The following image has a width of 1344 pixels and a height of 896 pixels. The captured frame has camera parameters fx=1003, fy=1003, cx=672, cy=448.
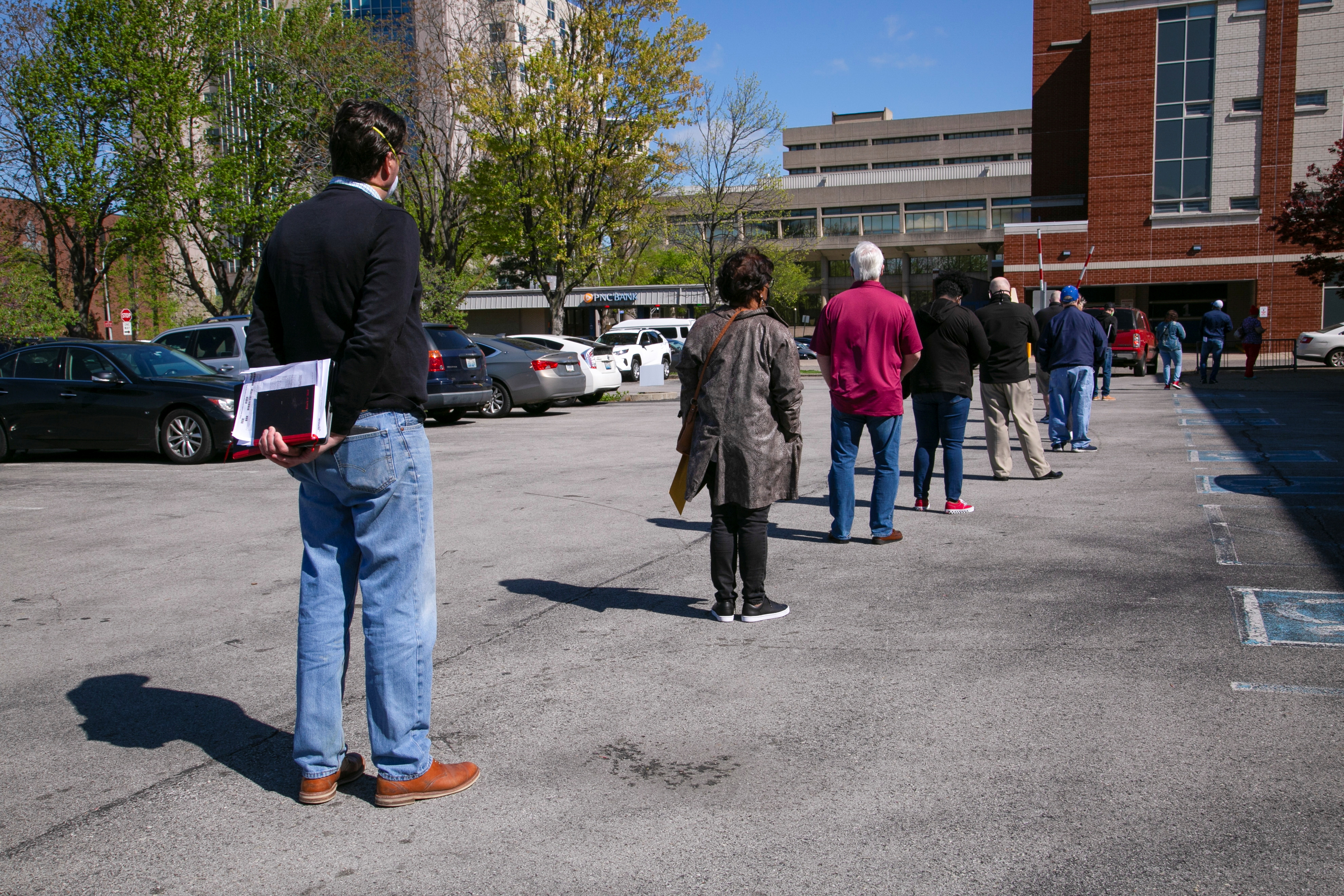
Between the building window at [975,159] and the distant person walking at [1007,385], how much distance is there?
83030 millimetres

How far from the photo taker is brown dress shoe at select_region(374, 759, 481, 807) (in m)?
Answer: 3.10

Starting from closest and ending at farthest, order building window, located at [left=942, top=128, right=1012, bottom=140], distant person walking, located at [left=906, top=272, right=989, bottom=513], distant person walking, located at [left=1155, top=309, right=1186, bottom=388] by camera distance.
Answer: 1. distant person walking, located at [left=906, top=272, right=989, bottom=513]
2. distant person walking, located at [left=1155, top=309, right=1186, bottom=388]
3. building window, located at [left=942, top=128, right=1012, bottom=140]

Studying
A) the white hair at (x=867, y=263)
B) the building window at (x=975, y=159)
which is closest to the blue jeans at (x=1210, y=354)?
the white hair at (x=867, y=263)

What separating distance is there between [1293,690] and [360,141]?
3.96m

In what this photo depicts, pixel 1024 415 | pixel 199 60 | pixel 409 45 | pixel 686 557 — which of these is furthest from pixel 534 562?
pixel 199 60

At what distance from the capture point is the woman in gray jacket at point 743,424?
16.2ft

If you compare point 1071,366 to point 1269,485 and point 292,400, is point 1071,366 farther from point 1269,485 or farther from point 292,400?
point 292,400

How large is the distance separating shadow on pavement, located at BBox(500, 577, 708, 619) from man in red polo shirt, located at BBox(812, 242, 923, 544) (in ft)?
5.89

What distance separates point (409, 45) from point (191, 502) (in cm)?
2521

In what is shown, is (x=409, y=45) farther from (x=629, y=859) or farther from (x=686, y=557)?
(x=629, y=859)

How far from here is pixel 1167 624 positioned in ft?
15.8

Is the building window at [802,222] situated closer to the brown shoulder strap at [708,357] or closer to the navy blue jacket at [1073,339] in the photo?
the navy blue jacket at [1073,339]

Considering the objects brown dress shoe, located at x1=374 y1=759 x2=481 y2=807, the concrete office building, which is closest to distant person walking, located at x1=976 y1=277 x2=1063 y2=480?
brown dress shoe, located at x1=374 y1=759 x2=481 y2=807

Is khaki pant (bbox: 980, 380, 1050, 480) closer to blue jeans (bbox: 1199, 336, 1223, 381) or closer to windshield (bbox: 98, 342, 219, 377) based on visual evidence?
windshield (bbox: 98, 342, 219, 377)
